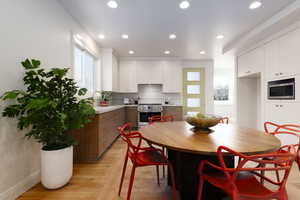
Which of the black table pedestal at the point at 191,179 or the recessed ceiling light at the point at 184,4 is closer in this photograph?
the black table pedestal at the point at 191,179

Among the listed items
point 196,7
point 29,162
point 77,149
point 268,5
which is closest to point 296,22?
point 268,5

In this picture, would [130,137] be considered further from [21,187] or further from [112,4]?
[112,4]

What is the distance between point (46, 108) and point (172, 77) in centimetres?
421

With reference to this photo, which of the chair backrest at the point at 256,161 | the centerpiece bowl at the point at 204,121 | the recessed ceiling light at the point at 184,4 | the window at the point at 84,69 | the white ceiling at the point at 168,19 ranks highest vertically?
the white ceiling at the point at 168,19

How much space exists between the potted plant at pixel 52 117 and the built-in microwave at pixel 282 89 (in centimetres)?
342

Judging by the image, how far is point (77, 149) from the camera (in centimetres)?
238

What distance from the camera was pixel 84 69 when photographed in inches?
133

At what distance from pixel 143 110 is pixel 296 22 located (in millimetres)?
3866

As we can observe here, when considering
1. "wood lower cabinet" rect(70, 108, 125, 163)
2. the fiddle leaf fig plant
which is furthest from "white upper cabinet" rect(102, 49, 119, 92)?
the fiddle leaf fig plant

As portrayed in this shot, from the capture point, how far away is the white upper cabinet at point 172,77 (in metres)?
5.11

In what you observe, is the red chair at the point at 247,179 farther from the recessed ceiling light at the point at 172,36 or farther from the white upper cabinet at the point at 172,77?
the white upper cabinet at the point at 172,77

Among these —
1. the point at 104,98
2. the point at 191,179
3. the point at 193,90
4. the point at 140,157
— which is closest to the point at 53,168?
the point at 140,157

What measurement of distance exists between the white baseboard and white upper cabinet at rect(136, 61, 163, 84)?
382 cm

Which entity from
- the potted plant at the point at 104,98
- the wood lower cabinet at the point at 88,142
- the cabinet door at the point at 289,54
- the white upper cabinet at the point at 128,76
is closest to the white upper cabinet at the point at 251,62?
the cabinet door at the point at 289,54
